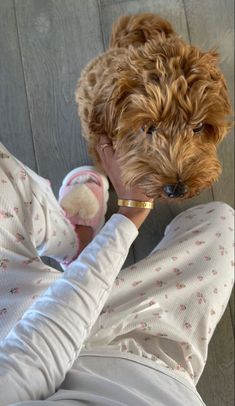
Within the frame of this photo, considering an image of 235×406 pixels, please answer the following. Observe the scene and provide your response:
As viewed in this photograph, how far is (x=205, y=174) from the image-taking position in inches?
39.7

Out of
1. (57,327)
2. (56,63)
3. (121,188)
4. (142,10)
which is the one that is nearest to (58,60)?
(56,63)

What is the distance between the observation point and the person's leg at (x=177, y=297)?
100 cm

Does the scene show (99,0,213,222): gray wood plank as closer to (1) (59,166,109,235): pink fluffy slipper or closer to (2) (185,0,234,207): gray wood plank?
(2) (185,0,234,207): gray wood plank

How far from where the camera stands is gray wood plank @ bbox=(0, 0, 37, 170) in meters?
1.44

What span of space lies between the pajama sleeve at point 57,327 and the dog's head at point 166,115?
0.73 ft

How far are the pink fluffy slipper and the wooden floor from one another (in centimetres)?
9

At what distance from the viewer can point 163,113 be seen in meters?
0.93

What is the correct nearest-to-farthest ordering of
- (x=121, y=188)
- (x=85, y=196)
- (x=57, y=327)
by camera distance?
(x=57, y=327) → (x=121, y=188) → (x=85, y=196)

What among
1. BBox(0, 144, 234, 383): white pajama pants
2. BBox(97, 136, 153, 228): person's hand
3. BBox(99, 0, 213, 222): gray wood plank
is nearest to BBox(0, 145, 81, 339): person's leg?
BBox(0, 144, 234, 383): white pajama pants

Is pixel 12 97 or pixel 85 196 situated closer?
pixel 85 196

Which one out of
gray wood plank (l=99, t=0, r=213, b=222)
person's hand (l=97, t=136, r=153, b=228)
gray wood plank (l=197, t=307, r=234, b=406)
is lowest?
gray wood plank (l=197, t=307, r=234, b=406)

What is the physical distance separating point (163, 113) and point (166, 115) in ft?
0.03

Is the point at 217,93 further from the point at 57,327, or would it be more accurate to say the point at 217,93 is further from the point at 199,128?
the point at 57,327

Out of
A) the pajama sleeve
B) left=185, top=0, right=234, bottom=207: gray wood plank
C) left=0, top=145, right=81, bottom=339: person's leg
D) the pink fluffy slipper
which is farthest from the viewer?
left=185, top=0, right=234, bottom=207: gray wood plank
